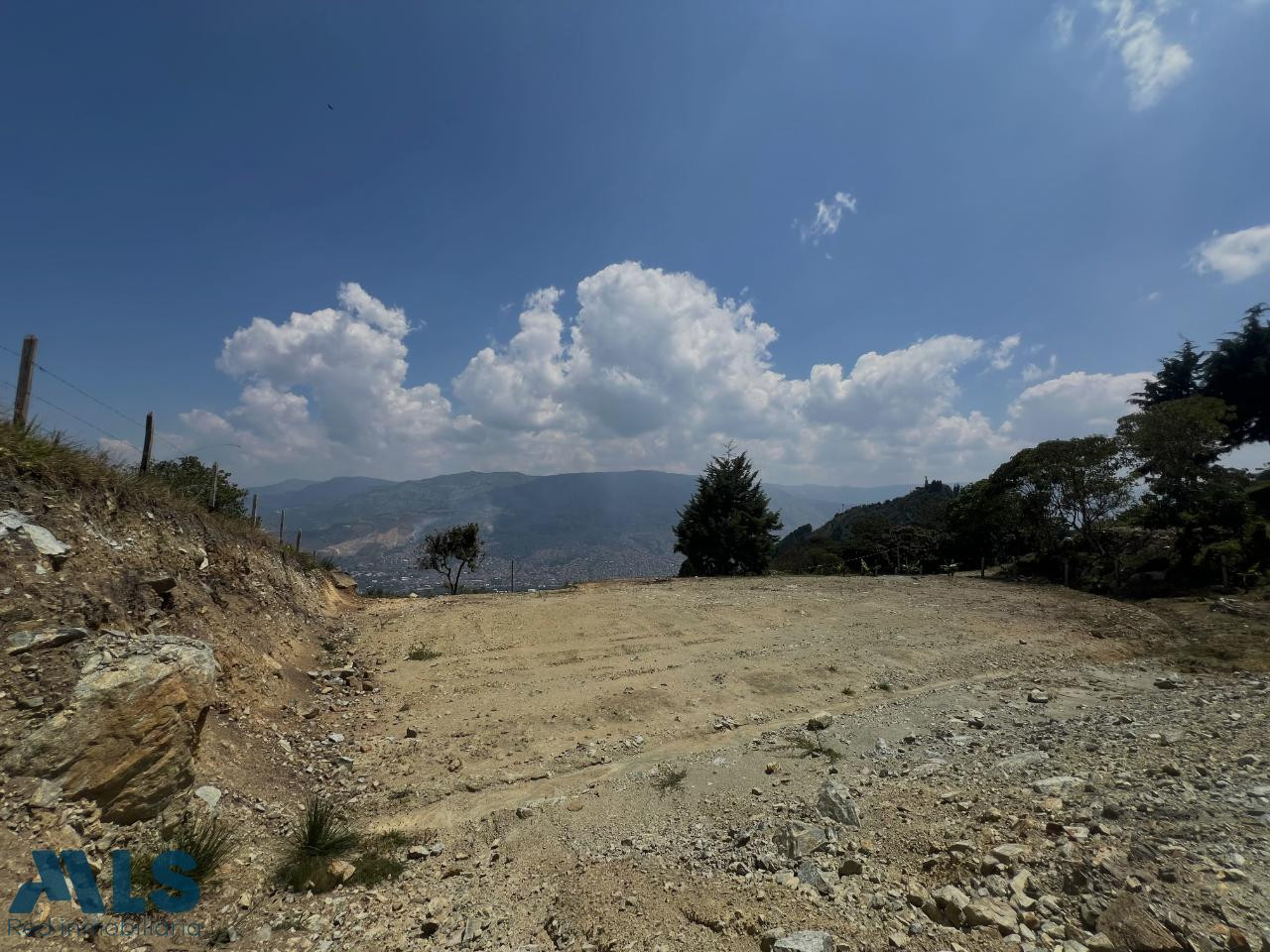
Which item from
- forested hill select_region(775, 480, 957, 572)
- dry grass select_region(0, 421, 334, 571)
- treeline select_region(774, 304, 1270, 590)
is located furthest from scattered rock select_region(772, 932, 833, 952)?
forested hill select_region(775, 480, 957, 572)

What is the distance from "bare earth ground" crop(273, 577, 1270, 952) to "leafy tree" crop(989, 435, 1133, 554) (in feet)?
48.6

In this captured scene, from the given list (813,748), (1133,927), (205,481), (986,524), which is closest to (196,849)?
(813,748)

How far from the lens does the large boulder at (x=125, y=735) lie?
3924mm

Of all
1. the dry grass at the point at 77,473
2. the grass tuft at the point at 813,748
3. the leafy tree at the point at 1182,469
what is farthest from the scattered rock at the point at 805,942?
the leafy tree at the point at 1182,469

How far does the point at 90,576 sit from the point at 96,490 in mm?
2020

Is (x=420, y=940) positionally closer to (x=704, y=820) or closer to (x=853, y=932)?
(x=704, y=820)

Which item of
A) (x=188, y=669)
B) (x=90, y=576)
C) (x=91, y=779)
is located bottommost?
(x=91, y=779)

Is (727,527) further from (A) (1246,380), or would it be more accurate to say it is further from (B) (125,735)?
(A) (1246,380)

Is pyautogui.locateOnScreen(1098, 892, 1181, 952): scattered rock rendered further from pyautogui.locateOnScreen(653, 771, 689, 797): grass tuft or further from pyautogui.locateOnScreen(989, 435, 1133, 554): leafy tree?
pyautogui.locateOnScreen(989, 435, 1133, 554): leafy tree

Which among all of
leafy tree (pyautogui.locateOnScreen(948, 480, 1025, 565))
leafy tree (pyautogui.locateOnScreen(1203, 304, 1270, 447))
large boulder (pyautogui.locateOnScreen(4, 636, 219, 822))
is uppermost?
leafy tree (pyautogui.locateOnScreen(1203, 304, 1270, 447))

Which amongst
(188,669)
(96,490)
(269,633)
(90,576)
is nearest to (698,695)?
(188,669)

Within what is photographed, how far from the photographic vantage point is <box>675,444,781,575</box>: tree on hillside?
1235 inches

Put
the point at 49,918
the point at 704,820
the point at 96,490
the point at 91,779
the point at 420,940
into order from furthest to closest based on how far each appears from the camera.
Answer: the point at 96,490 < the point at 704,820 < the point at 91,779 < the point at 420,940 < the point at 49,918

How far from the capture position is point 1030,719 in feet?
24.2
